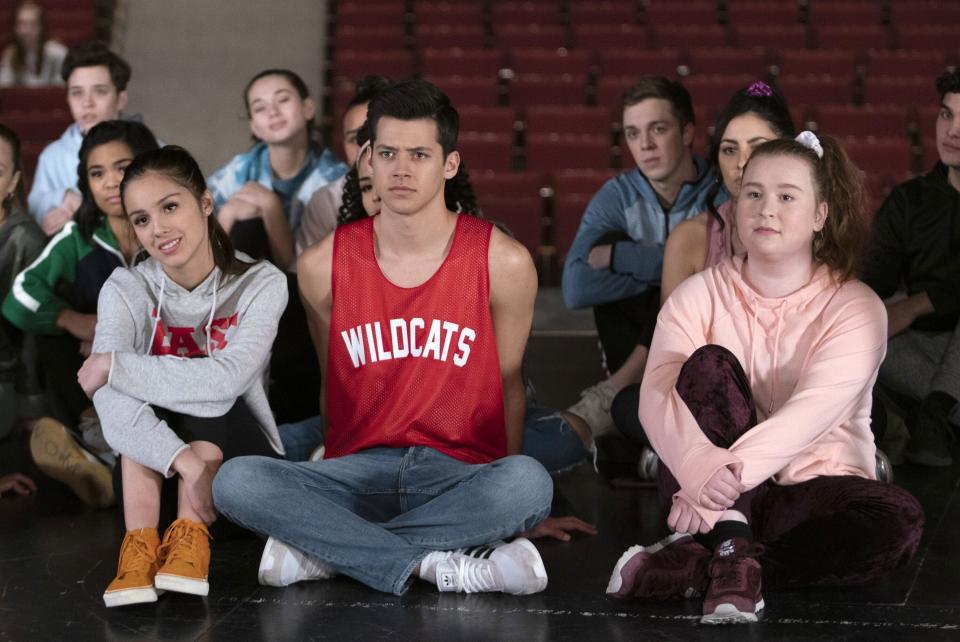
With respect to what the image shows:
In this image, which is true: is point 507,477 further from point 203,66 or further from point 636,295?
point 203,66

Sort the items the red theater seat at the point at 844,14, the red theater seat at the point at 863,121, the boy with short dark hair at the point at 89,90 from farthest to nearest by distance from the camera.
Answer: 1. the red theater seat at the point at 844,14
2. the red theater seat at the point at 863,121
3. the boy with short dark hair at the point at 89,90

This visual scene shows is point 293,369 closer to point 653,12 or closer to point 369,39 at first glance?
point 369,39

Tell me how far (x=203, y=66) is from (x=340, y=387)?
5250mm

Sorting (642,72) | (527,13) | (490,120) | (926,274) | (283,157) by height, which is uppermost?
(527,13)

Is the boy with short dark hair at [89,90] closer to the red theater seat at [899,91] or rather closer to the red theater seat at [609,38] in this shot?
the red theater seat at [609,38]

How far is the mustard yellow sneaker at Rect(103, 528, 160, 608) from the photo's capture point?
221 centimetres

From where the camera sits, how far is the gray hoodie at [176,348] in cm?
239

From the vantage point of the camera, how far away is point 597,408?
3.14 meters

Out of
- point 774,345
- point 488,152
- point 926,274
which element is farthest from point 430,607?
point 488,152

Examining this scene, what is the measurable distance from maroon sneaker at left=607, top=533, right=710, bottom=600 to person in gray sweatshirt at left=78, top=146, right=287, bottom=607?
0.72 meters

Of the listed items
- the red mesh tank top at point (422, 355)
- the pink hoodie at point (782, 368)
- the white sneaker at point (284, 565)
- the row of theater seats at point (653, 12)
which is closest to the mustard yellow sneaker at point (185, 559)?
the white sneaker at point (284, 565)

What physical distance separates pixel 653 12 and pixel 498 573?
5.80 meters

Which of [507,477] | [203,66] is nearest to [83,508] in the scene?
[507,477]

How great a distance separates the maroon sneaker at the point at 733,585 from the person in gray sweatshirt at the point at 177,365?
868 mm
